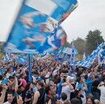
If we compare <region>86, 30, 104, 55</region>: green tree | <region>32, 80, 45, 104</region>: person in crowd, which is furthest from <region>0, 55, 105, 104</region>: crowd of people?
<region>86, 30, 104, 55</region>: green tree

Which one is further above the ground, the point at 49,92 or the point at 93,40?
the point at 93,40

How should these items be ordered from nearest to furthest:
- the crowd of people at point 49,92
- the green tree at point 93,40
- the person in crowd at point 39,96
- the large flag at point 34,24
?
the large flag at point 34,24, the crowd of people at point 49,92, the person in crowd at point 39,96, the green tree at point 93,40

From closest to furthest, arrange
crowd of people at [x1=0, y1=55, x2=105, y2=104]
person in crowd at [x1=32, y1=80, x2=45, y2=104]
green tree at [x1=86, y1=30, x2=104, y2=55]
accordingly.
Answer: crowd of people at [x1=0, y1=55, x2=105, y2=104] < person in crowd at [x1=32, y1=80, x2=45, y2=104] < green tree at [x1=86, y1=30, x2=104, y2=55]

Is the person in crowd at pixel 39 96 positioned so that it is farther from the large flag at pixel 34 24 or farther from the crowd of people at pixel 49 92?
the large flag at pixel 34 24

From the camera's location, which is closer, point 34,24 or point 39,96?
point 34,24

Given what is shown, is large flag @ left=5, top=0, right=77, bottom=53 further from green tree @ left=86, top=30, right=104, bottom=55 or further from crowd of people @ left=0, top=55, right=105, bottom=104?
green tree @ left=86, top=30, right=104, bottom=55

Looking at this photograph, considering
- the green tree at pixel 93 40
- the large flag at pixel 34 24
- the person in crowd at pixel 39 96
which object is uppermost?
the green tree at pixel 93 40

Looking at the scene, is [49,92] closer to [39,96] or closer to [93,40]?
[39,96]

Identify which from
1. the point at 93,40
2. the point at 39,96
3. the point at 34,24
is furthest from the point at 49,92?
the point at 93,40

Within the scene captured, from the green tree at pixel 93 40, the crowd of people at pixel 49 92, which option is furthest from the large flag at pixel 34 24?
the green tree at pixel 93 40

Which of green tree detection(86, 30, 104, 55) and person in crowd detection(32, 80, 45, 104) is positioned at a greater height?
green tree detection(86, 30, 104, 55)

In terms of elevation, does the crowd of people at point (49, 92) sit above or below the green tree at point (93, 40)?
below

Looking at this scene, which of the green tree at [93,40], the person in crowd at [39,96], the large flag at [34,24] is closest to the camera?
the large flag at [34,24]

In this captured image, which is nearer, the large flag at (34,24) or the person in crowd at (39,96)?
the large flag at (34,24)
